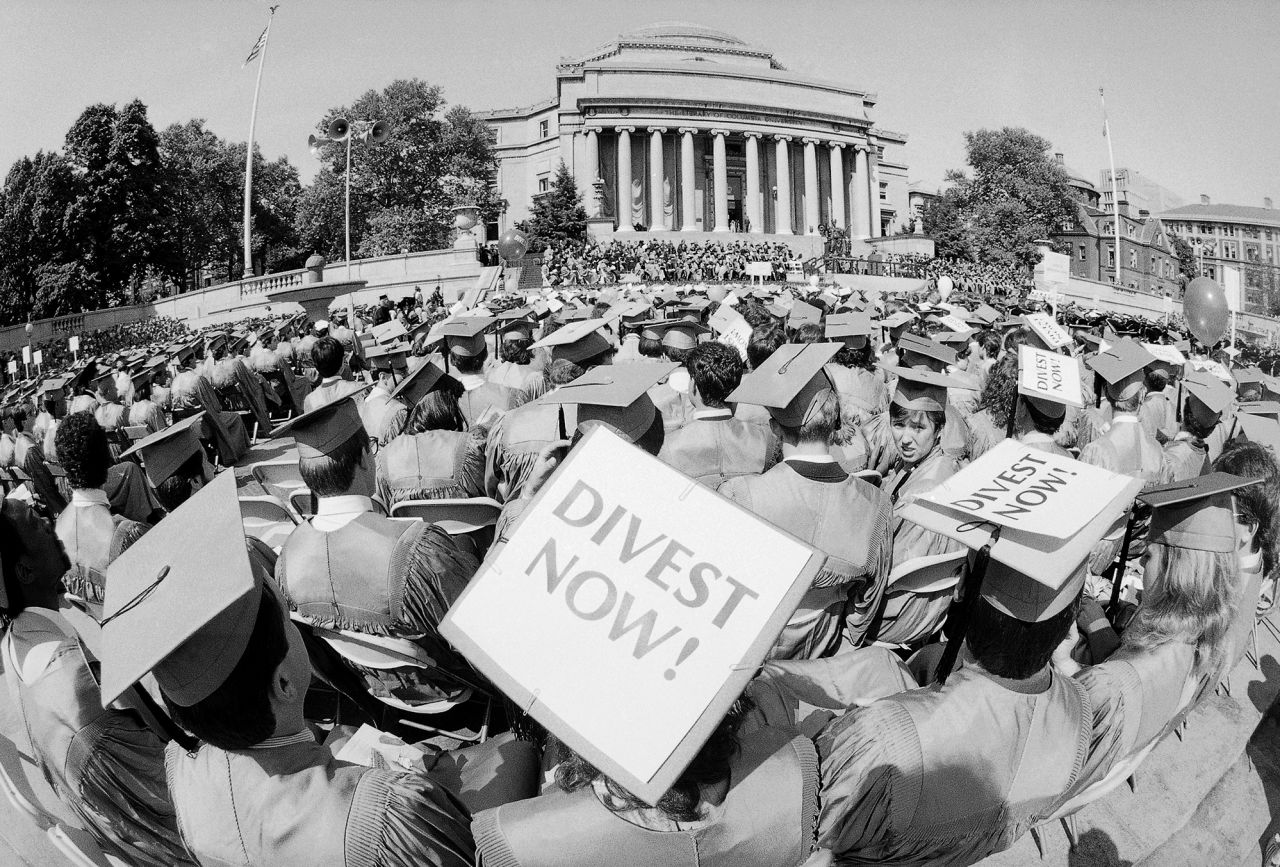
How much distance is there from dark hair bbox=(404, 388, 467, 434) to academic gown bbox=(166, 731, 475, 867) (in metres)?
3.33

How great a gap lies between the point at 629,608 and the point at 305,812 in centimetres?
96

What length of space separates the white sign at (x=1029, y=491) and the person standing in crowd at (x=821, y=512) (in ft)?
2.68

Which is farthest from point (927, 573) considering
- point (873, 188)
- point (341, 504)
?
point (873, 188)

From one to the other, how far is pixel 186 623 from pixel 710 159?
74.1m

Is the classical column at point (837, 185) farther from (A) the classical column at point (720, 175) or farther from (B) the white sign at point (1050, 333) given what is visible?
(B) the white sign at point (1050, 333)

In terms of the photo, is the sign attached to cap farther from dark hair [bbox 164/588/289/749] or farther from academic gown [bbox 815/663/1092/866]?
academic gown [bbox 815/663/1092/866]

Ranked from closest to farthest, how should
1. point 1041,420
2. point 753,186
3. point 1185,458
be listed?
point 1041,420
point 1185,458
point 753,186

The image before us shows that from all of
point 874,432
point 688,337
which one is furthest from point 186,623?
point 688,337

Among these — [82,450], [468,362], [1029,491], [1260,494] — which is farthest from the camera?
[468,362]

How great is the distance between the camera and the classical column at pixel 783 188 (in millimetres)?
69750

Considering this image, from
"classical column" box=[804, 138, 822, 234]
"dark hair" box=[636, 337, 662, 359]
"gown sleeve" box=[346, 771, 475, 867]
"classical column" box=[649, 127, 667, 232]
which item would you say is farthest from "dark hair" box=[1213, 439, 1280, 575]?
"classical column" box=[804, 138, 822, 234]

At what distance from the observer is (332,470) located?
3.52 metres

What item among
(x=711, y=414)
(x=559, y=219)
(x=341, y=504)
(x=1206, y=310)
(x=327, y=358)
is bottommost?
(x=341, y=504)

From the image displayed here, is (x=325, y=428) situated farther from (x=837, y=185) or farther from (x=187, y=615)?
(x=837, y=185)
